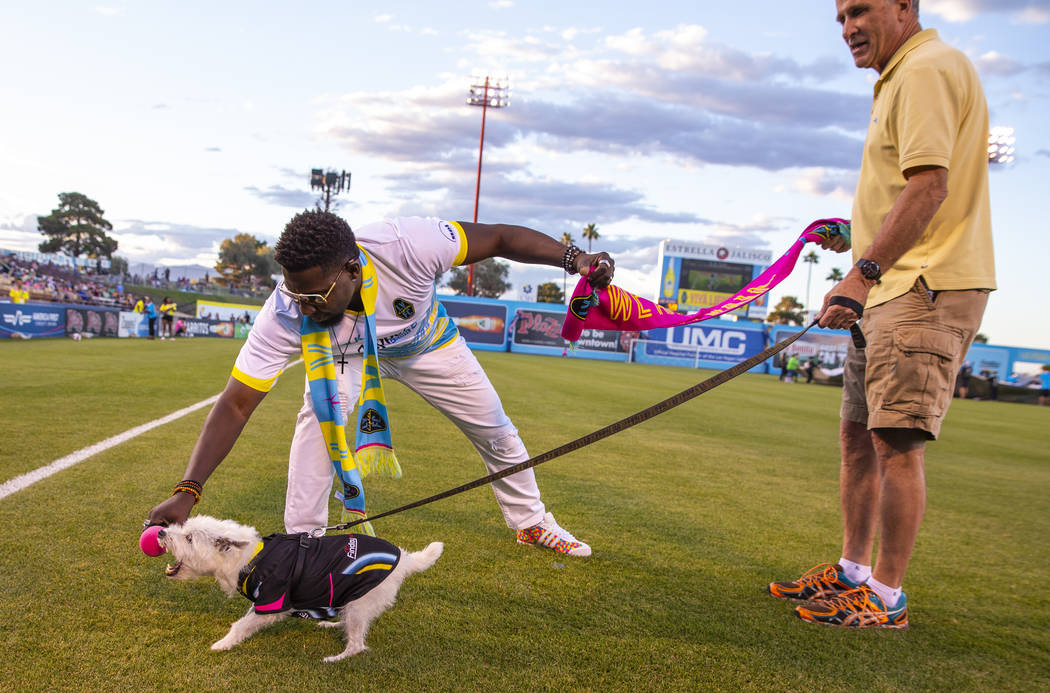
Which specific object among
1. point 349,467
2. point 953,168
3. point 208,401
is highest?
point 953,168

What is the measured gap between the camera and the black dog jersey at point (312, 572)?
103 inches

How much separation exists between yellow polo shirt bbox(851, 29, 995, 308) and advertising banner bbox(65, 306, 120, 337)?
28923mm

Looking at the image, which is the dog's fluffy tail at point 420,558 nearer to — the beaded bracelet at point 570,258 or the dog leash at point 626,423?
the dog leash at point 626,423

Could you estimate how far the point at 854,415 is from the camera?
11.7 ft

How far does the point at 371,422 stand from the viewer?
330cm

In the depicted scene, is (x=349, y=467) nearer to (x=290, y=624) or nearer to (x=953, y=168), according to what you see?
(x=290, y=624)

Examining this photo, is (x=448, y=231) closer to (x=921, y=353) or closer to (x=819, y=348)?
(x=921, y=353)

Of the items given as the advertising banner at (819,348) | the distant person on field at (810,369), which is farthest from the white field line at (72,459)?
the advertising banner at (819,348)

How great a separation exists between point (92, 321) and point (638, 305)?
29.7 m

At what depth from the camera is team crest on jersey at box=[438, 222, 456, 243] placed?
3234 mm

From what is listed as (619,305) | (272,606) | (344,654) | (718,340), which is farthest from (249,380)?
(718,340)

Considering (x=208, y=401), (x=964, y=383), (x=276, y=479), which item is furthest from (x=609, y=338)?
(x=276, y=479)

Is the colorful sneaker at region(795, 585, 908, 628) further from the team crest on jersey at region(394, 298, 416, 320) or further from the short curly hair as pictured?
the short curly hair

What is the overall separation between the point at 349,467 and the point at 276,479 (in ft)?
8.42
